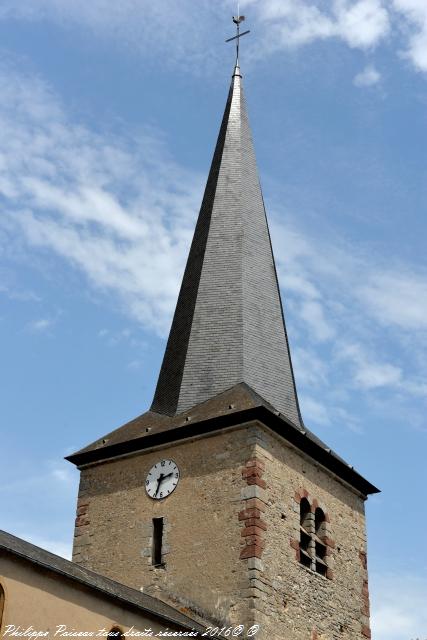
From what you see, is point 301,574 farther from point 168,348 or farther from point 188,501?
point 168,348

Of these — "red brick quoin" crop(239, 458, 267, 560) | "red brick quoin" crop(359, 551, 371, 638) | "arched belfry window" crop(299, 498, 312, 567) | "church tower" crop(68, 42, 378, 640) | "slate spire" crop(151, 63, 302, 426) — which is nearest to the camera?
"red brick quoin" crop(239, 458, 267, 560)

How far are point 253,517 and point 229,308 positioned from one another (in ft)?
15.2

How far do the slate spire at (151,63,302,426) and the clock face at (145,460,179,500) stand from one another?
3.63 ft

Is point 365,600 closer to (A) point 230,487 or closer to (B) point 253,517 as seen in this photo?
(B) point 253,517

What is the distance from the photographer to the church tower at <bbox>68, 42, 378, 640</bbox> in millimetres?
15805

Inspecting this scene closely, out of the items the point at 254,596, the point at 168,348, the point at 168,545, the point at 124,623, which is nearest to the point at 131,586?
the point at 168,545

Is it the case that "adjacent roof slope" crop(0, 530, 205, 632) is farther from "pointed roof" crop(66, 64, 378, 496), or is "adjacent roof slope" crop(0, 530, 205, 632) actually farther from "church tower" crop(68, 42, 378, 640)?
"pointed roof" crop(66, 64, 378, 496)

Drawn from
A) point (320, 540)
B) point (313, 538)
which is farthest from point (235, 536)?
point (320, 540)

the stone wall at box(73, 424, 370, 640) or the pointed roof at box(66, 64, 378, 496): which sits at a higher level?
the pointed roof at box(66, 64, 378, 496)

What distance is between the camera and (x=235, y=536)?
51.8ft

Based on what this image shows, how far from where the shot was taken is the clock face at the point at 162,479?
1700 cm

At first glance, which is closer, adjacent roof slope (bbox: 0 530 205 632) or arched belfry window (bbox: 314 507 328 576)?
adjacent roof slope (bbox: 0 530 205 632)

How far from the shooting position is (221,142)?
72.2ft

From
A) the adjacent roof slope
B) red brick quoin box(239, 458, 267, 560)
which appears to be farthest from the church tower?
the adjacent roof slope
